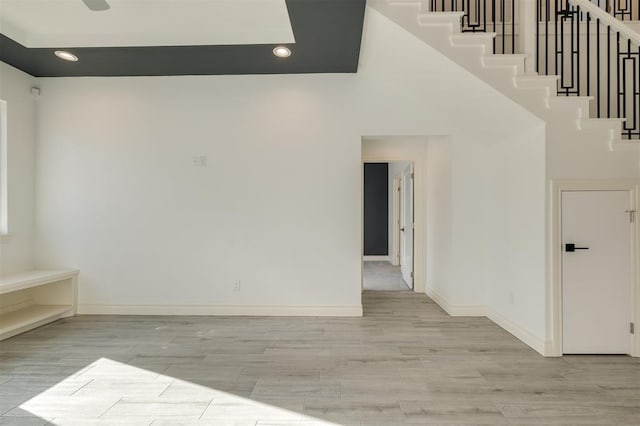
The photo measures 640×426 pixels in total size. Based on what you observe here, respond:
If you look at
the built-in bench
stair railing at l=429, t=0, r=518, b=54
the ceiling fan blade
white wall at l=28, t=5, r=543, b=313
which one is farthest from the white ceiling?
the built-in bench

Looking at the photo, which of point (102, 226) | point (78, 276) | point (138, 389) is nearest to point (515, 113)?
point (138, 389)

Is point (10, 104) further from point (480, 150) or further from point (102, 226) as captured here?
point (480, 150)

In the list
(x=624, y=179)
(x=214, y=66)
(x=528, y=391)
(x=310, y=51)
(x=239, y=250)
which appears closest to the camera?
(x=528, y=391)

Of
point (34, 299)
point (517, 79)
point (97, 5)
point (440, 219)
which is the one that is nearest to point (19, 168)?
point (34, 299)

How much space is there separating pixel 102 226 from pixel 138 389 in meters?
2.57

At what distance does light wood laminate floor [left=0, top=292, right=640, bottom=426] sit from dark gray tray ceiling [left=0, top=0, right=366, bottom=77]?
2928 mm

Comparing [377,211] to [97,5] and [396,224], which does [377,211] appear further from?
[97,5]

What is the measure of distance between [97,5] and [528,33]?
13.5ft

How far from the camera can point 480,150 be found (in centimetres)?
432

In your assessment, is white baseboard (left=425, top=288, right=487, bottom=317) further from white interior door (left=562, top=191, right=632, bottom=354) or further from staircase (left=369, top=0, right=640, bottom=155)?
staircase (left=369, top=0, right=640, bottom=155)

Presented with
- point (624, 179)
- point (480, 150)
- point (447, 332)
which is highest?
point (480, 150)

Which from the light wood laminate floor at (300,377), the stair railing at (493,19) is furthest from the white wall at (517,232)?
the stair railing at (493,19)

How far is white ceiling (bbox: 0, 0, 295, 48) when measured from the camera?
3.35 metres

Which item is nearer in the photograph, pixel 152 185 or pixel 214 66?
pixel 214 66
